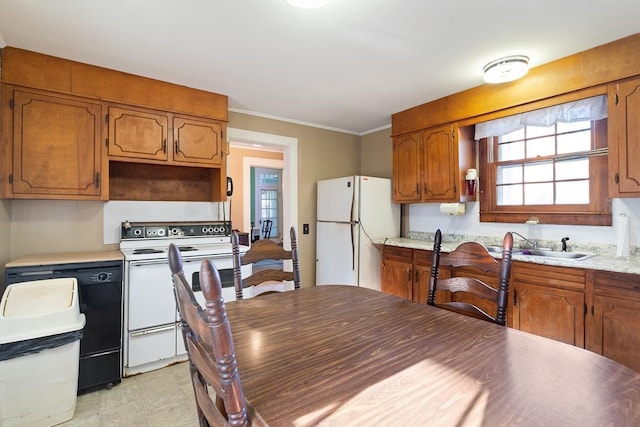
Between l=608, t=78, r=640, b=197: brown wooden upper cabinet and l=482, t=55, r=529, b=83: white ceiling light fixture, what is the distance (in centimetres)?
55

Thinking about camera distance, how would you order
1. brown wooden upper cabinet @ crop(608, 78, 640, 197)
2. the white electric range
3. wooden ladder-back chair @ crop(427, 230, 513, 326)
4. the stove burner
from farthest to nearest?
the stove burner → the white electric range → brown wooden upper cabinet @ crop(608, 78, 640, 197) → wooden ladder-back chair @ crop(427, 230, 513, 326)

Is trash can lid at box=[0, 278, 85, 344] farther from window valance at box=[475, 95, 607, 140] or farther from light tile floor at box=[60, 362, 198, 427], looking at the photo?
window valance at box=[475, 95, 607, 140]

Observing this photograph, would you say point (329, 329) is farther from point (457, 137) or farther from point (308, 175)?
point (308, 175)

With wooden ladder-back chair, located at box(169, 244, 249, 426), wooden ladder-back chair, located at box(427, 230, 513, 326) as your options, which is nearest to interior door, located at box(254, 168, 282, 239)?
wooden ladder-back chair, located at box(427, 230, 513, 326)

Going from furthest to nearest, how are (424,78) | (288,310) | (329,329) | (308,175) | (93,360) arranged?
(308,175)
(424,78)
(93,360)
(288,310)
(329,329)

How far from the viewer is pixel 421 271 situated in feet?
9.81

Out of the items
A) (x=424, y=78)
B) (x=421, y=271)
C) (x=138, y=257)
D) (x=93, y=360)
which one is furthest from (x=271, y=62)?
(x=93, y=360)

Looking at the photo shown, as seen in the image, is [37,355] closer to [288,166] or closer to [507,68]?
[288,166]

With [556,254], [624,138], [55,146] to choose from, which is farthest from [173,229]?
[624,138]

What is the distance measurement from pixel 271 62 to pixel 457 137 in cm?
182

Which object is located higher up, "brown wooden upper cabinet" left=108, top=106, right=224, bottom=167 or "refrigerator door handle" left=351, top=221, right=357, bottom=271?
"brown wooden upper cabinet" left=108, top=106, right=224, bottom=167

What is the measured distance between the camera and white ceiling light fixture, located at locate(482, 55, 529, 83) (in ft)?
7.35

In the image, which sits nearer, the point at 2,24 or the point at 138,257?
the point at 2,24

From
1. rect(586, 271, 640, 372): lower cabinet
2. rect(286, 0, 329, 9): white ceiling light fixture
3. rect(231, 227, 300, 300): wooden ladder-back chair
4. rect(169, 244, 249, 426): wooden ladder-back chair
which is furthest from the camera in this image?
rect(586, 271, 640, 372): lower cabinet
